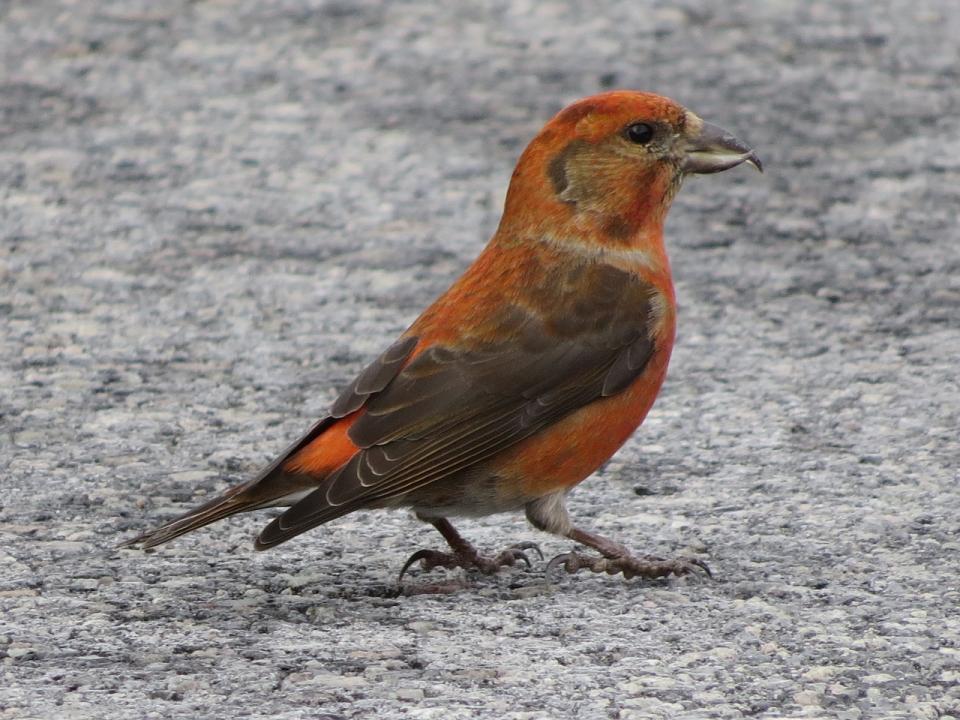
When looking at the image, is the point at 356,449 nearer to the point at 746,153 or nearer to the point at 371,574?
the point at 371,574

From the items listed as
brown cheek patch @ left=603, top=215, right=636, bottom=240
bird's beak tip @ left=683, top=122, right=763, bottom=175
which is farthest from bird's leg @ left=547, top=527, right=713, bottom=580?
bird's beak tip @ left=683, top=122, right=763, bottom=175

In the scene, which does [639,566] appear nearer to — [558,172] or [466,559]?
[466,559]

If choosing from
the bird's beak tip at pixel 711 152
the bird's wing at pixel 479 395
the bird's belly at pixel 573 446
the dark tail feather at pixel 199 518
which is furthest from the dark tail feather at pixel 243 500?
the bird's beak tip at pixel 711 152

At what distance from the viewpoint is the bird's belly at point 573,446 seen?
4.64 meters

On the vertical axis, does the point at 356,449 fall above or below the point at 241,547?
above

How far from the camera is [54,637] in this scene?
4160 millimetres

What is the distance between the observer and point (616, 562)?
4.60m

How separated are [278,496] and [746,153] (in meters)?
1.65

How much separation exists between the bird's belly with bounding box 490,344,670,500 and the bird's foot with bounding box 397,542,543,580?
0.61ft

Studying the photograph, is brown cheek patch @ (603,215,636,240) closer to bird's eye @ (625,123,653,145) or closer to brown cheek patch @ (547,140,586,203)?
brown cheek patch @ (547,140,586,203)

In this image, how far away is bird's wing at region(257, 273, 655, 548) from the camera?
14.4 feet

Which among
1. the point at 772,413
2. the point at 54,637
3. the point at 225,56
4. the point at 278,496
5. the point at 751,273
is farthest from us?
the point at 225,56

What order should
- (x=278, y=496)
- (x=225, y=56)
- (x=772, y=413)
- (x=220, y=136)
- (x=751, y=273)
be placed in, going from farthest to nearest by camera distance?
(x=225, y=56)
(x=220, y=136)
(x=751, y=273)
(x=772, y=413)
(x=278, y=496)

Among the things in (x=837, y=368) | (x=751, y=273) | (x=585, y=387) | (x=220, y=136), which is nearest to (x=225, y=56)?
(x=220, y=136)
